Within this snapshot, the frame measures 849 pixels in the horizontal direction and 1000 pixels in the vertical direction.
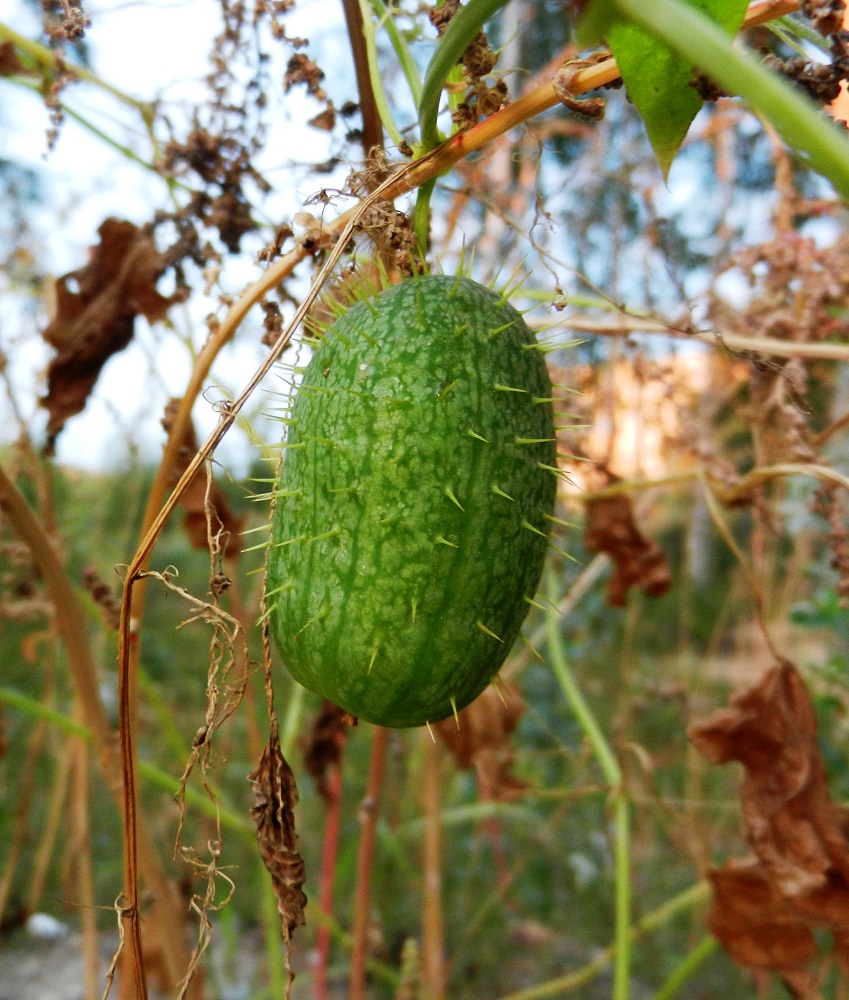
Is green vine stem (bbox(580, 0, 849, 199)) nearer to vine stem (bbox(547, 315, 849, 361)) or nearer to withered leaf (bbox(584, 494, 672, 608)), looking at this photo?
vine stem (bbox(547, 315, 849, 361))

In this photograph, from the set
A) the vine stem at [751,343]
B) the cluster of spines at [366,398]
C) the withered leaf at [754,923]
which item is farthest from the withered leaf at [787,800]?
the cluster of spines at [366,398]

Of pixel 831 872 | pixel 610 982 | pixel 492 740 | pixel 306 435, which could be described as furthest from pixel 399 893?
pixel 306 435

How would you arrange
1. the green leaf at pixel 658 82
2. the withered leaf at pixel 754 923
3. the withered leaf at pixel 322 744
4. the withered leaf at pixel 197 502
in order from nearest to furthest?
the green leaf at pixel 658 82
the withered leaf at pixel 197 502
the withered leaf at pixel 754 923
the withered leaf at pixel 322 744

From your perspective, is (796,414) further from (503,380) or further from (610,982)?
(610,982)

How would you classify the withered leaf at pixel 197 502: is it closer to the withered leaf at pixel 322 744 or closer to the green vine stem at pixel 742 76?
the withered leaf at pixel 322 744

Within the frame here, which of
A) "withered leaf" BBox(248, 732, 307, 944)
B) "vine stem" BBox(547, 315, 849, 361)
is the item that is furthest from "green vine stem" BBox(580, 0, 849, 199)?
"vine stem" BBox(547, 315, 849, 361)

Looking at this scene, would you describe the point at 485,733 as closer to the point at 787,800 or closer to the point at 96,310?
the point at 787,800
